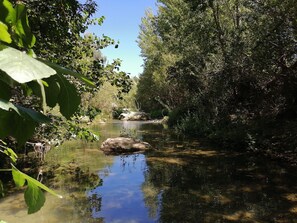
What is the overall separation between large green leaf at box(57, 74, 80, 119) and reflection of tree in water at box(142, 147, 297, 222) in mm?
5888

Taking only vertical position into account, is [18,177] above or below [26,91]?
below

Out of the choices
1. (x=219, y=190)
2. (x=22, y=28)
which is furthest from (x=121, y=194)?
(x=22, y=28)

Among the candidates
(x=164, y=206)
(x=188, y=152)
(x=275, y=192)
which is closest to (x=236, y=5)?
(x=188, y=152)

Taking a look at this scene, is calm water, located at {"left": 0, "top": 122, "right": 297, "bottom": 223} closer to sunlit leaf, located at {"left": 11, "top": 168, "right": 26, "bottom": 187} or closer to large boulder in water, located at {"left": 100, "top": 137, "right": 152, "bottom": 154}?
large boulder in water, located at {"left": 100, "top": 137, "right": 152, "bottom": 154}

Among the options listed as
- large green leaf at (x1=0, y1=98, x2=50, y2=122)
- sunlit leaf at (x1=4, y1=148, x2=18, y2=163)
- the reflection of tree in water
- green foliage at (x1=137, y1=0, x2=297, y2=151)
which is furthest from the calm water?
large green leaf at (x1=0, y1=98, x2=50, y2=122)

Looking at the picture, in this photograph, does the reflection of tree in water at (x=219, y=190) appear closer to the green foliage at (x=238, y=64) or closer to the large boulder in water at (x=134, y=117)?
the green foliage at (x=238, y=64)

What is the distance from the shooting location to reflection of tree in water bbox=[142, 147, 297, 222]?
→ 20.5 feet

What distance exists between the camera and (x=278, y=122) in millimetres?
12930

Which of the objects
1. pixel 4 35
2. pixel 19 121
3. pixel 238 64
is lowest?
pixel 19 121

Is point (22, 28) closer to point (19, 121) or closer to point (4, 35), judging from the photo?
point (4, 35)

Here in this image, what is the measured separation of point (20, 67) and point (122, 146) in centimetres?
1270

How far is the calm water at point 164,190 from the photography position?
622cm

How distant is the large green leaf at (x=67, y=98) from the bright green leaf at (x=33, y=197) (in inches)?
5.9

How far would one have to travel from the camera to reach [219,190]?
304 inches
